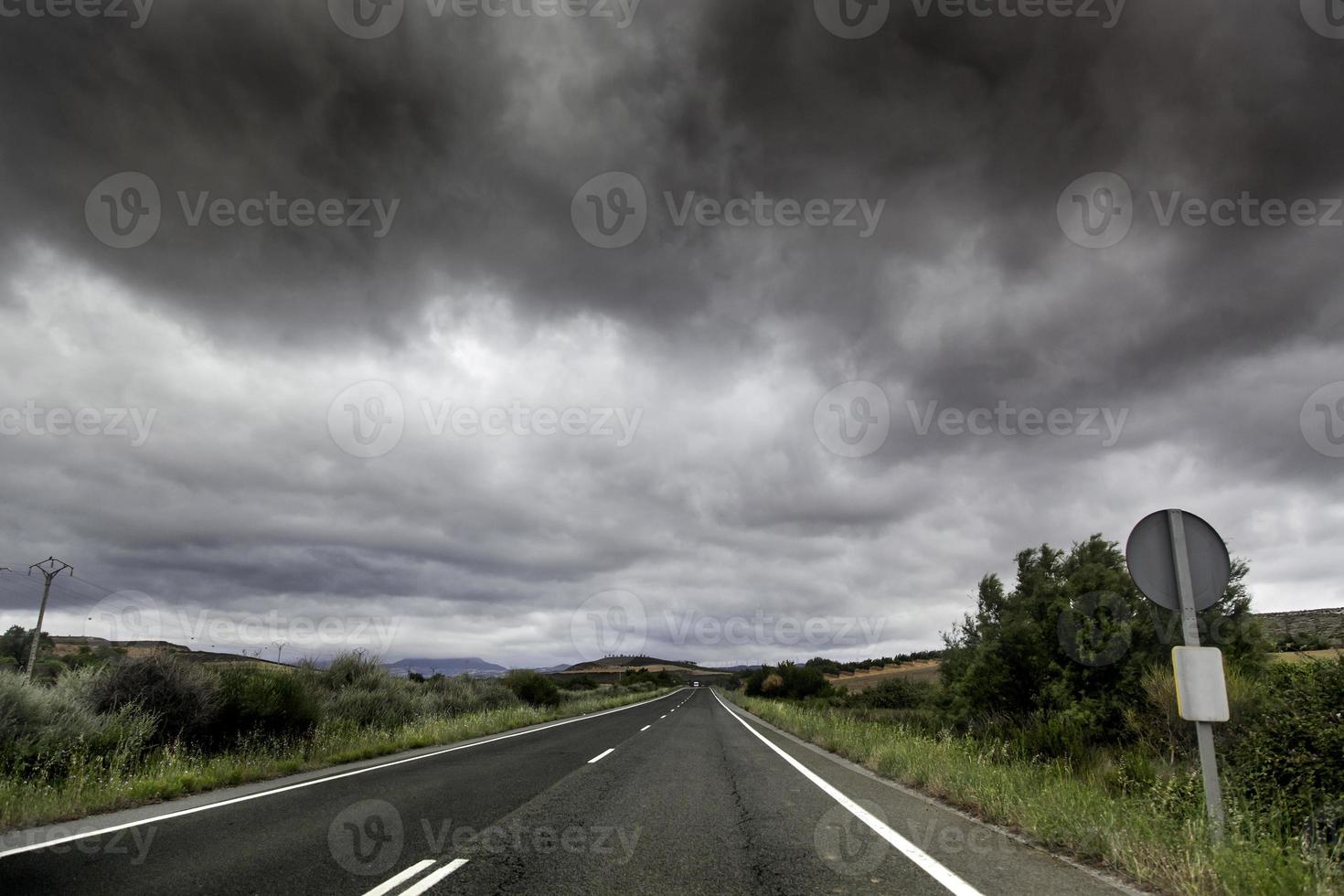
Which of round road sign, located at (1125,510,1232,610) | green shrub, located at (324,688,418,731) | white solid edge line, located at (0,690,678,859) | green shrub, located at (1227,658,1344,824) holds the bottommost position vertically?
green shrub, located at (324,688,418,731)

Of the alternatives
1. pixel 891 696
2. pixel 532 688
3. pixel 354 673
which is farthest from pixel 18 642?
pixel 891 696

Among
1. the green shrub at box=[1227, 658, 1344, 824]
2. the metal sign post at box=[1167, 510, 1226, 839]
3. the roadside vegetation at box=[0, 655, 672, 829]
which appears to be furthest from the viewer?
the roadside vegetation at box=[0, 655, 672, 829]

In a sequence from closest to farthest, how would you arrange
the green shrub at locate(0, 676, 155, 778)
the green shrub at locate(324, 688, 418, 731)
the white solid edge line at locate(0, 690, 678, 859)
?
the white solid edge line at locate(0, 690, 678, 859)
the green shrub at locate(0, 676, 155, 778)
the green shrub at locate(324, 688, 418, 731)

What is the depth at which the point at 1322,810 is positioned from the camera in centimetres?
530

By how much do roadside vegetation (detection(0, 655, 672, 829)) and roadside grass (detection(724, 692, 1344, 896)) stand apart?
1011 cm

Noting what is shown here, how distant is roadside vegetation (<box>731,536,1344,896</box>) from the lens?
16.0 ft

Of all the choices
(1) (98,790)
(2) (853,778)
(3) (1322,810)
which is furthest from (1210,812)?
(1) (98,790)

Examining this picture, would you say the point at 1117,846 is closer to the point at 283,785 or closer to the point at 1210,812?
the point at 1210,812

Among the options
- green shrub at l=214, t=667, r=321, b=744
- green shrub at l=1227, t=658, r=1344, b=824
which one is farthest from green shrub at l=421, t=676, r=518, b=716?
green shrub at l=1227, t=658, r=1344, b=824

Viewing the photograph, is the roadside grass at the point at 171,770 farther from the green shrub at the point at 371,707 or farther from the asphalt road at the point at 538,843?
the green shrub at the point at 371,707

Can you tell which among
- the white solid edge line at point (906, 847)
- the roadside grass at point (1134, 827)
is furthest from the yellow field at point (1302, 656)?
the white solid edge line at point (906, 847)

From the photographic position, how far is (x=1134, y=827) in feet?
17.7

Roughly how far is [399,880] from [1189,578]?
6601 millimetres

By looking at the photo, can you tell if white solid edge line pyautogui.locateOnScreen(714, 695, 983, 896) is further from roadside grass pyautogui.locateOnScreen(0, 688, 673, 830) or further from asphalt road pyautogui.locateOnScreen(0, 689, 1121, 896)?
roadside grass pyautogui.locateOnScreen(0, 688, 673, 830)
